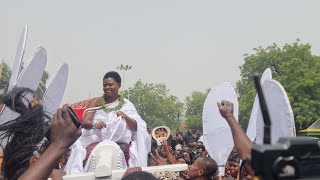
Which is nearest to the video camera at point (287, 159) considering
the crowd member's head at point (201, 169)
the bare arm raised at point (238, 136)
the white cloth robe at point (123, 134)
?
the bare arm raised at point (238, 136)

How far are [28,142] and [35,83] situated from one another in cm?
394

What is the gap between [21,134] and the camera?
2.05 m

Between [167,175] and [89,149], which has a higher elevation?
[89,149]

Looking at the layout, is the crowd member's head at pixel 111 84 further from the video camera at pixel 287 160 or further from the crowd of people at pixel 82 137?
the video camera at pixel 287 160

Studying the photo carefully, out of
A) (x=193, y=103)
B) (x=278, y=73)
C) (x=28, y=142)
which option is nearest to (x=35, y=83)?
(x=28, y=142)

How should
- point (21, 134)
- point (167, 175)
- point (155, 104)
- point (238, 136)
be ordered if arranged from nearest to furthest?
point (21, 134)
point (238, 136)
point (167, 175)
point (155, 104)

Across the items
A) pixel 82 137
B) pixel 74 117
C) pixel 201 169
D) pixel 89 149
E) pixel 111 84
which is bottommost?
pixel 201 169

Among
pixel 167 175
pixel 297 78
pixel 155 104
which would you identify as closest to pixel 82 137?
pixel 167 175

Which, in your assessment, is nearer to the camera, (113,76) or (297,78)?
(113,76)

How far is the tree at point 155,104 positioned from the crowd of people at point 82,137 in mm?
58900

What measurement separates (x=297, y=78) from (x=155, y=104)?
40.4 metres

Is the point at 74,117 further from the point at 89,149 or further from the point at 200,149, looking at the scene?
the point at 200,149

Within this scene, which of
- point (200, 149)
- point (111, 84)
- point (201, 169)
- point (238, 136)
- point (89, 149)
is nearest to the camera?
point (238, 136)

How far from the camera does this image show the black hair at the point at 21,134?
204 cm
